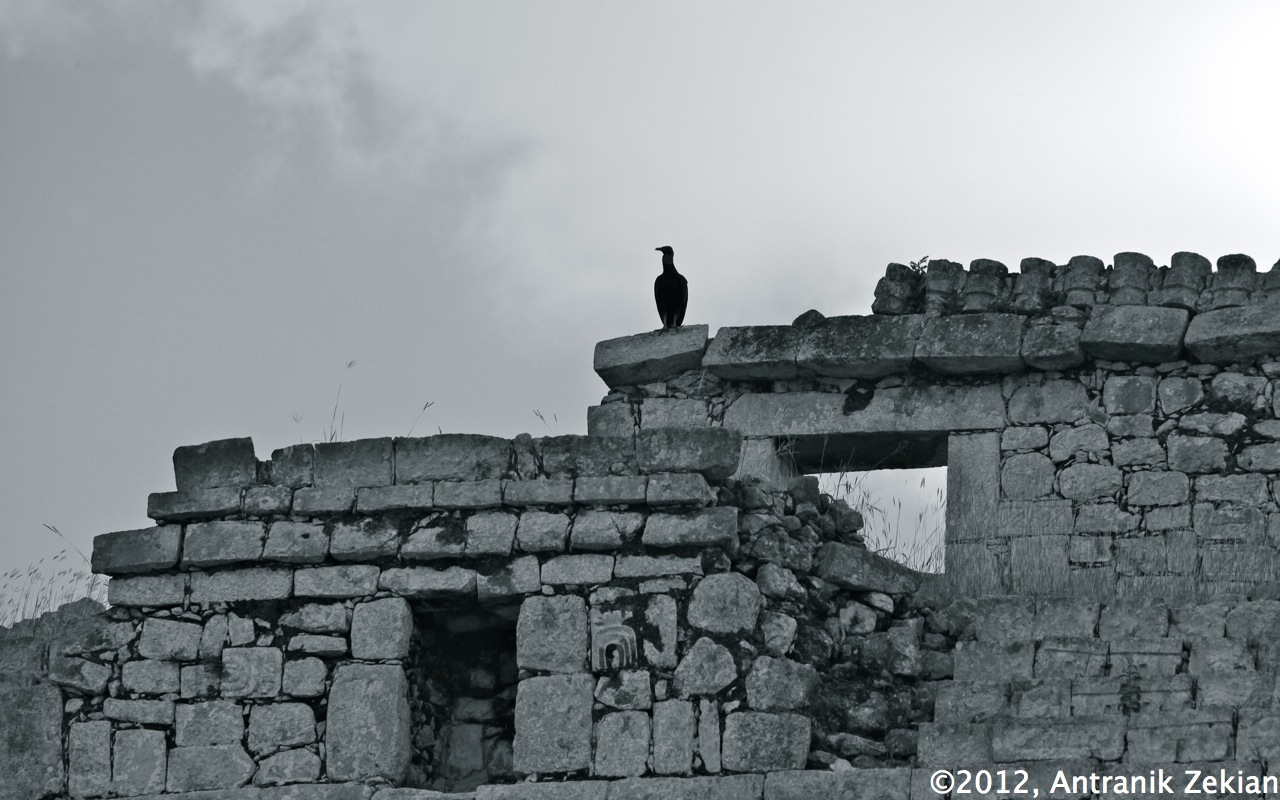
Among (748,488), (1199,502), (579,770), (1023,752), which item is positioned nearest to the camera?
(1023,752)

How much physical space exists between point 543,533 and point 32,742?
8.33ft

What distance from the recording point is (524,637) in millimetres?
9477

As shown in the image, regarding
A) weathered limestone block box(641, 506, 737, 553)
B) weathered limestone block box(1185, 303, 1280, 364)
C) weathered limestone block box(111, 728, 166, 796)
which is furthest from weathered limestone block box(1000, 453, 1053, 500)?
weathered limestone block box(111, 728, 166, 796)

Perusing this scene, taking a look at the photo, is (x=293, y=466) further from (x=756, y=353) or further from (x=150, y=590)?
(x=756, y=353)

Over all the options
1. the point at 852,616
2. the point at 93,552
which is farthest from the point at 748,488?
the point at 93,552

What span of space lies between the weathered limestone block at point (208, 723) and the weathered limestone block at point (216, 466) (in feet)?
3.51

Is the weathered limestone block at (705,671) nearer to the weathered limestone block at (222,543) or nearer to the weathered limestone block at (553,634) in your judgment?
the weathered limestone block at (553,634)

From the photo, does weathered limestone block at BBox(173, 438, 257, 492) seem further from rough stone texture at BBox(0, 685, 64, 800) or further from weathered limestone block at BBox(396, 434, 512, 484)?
rough stone texture at BBox(0, 685, 64, 800)

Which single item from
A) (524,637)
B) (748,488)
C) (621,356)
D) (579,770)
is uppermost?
(621,356)

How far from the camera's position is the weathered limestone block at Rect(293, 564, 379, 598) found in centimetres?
975

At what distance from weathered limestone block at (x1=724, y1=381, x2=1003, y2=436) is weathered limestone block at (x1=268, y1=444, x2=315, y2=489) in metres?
2.83

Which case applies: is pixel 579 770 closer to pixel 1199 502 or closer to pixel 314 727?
pixel 314 727

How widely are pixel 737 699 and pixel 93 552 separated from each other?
10.5 feet

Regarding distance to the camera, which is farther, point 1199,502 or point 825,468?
point 825,468
